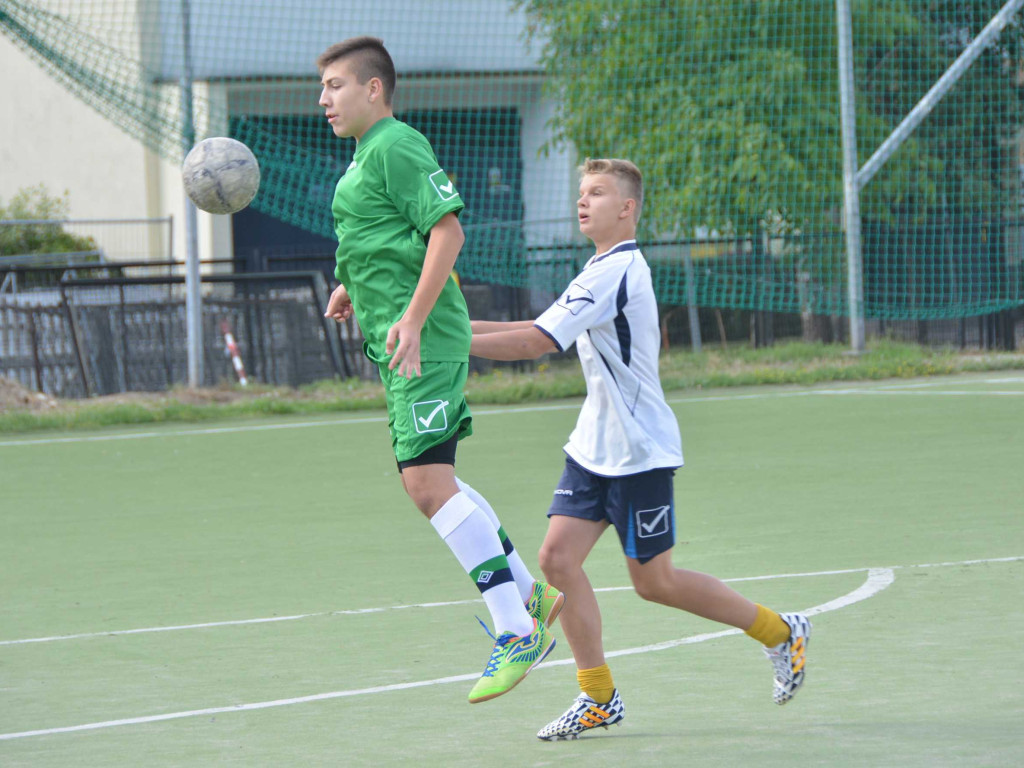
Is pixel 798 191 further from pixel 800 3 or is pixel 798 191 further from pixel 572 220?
pixel 572 220

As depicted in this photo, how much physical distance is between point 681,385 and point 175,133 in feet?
18.7

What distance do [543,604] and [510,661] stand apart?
398 mm

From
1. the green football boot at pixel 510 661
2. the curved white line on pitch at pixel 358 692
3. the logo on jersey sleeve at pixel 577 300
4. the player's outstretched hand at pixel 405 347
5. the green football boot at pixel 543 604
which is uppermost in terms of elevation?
the logo on jersey sleeve at pixel 577 300

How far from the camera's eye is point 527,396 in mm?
15016

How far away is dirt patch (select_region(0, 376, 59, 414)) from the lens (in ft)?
47.1

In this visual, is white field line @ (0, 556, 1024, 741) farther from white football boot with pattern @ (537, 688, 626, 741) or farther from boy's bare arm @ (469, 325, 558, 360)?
boy's bare arm @ (469, 325, 558, 360)

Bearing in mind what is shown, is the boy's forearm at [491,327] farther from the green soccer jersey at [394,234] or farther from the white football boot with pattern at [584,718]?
the white football boot with pattern at [584,718]

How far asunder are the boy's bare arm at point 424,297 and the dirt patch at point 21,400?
414 inches

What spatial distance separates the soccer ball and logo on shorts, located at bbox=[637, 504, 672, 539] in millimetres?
2682

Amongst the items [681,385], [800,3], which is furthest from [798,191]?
[681,385]

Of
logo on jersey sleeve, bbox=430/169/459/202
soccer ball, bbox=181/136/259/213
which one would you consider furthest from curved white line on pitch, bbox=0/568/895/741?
soccer ball, bbox=181/136/259/213

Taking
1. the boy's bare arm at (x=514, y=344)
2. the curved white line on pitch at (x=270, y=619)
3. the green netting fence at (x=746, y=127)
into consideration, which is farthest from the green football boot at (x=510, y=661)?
the green netting fence at (x=746, y=127)

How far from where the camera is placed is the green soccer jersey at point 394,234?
15.5 ft

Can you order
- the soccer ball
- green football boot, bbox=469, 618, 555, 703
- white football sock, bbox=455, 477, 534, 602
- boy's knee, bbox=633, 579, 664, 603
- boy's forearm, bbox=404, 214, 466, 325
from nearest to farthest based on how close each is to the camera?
green football boot, bbox=469, 618, 555, 703 < boy's knee, bbox=633, 579, 664, 603 < boy's forearm, bbox=404, 214, 466, 325 < white football sock, bbox=455, 477, 534, 602 < the soccer ball
